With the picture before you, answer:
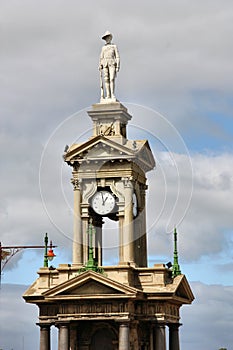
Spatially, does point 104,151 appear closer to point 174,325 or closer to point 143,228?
point 143,228

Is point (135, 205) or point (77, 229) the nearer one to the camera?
point (77, 229)

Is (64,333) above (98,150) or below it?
below

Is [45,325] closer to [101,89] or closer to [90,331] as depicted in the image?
[90,331]

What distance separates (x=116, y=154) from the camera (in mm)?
90125

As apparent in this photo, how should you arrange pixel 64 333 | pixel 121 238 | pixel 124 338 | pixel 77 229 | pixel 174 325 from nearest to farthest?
pixel 124 338
pixel 64 333
pixel 121 238
pixel 77 229
pixel 174 325

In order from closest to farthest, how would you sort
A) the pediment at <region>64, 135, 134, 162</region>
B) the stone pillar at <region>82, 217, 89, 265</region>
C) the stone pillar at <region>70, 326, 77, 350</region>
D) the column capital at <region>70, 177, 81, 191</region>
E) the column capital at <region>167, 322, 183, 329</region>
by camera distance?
the stone pillar at <region>70, 326, 77, 350</region> < the pediment at <region>64, 135, 134, 162</region> < the stone pillar at <region>82, 217, 89, 265</region> < the column capital at <region>70, 177, 81, 191</region> < the column capital at <region>167, 322, 183, 329</region>

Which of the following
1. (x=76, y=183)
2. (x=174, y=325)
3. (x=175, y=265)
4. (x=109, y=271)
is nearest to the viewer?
(x=109, y=271)

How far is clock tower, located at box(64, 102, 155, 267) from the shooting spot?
3536 inches

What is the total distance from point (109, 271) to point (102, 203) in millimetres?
5350

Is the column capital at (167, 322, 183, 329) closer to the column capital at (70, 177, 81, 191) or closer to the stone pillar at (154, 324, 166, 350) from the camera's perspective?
the stone pillar at (154, 324, 166, 350)

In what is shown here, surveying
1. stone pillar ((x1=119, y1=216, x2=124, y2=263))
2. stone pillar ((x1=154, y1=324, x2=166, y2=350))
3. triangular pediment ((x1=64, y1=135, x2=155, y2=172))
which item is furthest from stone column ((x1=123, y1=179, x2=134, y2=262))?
stone pillar ((x1=154, y1=324, x2=166, y2=350))

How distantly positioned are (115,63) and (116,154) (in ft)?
23.7

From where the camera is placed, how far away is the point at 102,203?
90.9m

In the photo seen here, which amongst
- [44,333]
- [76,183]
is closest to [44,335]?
[44,333]
